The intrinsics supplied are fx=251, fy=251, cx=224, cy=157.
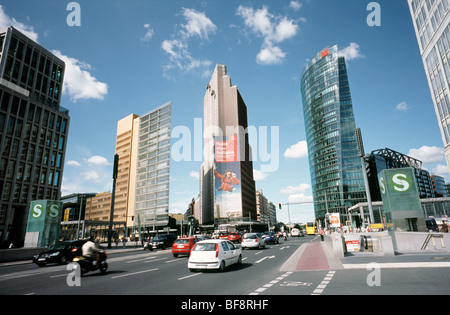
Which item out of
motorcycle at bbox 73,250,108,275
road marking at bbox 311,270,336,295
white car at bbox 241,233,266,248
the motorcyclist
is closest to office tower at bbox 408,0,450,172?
white car at bbox 241,233,266,248

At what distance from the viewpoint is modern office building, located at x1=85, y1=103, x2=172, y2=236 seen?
355ft

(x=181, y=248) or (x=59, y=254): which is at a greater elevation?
(x=59, y=254)

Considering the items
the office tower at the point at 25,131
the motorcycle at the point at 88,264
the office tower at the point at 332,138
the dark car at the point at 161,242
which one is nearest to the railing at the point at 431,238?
the motorcycle at the point at 88,264

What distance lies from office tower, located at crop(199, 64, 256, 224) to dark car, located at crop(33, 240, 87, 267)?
332ft

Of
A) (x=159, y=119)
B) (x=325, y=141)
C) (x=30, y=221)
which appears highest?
(x=159, y=119)

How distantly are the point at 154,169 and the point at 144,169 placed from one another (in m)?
7.14

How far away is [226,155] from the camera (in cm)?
12688

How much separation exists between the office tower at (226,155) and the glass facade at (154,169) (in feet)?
88.1

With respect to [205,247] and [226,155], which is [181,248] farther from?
[226,155]

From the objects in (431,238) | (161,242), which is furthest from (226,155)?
(431,238)

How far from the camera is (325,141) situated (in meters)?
118
